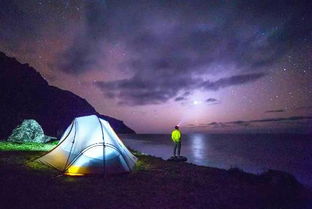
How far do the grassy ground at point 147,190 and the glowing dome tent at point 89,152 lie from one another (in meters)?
0.50

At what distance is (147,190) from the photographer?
9.52m

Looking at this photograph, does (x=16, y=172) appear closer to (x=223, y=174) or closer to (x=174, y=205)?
(x=174, y=205)

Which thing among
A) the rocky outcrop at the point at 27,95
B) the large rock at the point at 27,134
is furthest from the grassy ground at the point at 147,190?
the rocky outcrop at the point at 27,95

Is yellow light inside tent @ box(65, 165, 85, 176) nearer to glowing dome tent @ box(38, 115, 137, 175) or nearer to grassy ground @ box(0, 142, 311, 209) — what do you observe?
glowing dome tent @ box(38, 115, 137, 175)

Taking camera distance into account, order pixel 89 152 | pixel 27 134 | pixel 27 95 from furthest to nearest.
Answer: pixel 27 95 < pixel 27 134 < pixel 89 152

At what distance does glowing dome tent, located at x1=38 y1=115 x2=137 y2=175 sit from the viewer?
11.7 metres

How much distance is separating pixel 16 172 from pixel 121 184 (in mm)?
5218

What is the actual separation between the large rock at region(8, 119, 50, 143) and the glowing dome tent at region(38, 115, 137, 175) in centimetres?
1259

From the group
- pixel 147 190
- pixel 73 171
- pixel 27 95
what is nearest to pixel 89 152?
pixel 73 171

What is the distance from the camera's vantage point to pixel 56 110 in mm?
121500

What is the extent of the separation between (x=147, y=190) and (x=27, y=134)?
775 inches

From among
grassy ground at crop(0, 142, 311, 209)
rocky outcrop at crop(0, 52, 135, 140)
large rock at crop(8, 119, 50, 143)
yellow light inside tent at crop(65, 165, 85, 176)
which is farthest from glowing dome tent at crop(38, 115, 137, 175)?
rocky outcrop at crop(0, 52, 135, 140)

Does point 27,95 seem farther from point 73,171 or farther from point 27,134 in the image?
point 73,171

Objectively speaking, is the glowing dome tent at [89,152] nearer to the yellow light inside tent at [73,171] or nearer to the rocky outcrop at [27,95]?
the yellow light inside tent at [73,171]
